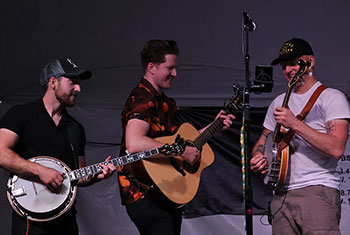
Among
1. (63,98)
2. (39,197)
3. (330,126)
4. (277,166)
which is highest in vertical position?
(63,98)

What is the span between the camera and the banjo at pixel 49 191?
129 inches

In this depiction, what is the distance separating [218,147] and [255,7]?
139cm

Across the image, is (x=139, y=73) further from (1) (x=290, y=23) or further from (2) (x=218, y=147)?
(1) (x=290, y=23)

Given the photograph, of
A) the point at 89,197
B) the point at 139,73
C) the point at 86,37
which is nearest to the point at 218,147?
the point at 139,73

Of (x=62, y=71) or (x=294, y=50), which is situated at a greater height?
(x=294, y=50)

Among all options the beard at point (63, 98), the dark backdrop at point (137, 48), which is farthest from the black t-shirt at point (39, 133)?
the dark backdrop at point (137, 48)

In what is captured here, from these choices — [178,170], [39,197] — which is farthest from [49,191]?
[178,170]

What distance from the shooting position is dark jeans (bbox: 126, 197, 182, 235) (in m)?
3.35

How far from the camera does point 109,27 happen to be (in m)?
4.90

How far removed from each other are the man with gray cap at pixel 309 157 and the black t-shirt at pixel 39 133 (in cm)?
131

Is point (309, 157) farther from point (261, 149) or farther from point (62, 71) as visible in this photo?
point (62, 71)

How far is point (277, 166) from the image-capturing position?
131 inches

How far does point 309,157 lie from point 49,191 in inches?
68.9

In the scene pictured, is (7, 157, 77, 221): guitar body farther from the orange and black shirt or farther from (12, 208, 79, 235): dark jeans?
the orange and black shirt
